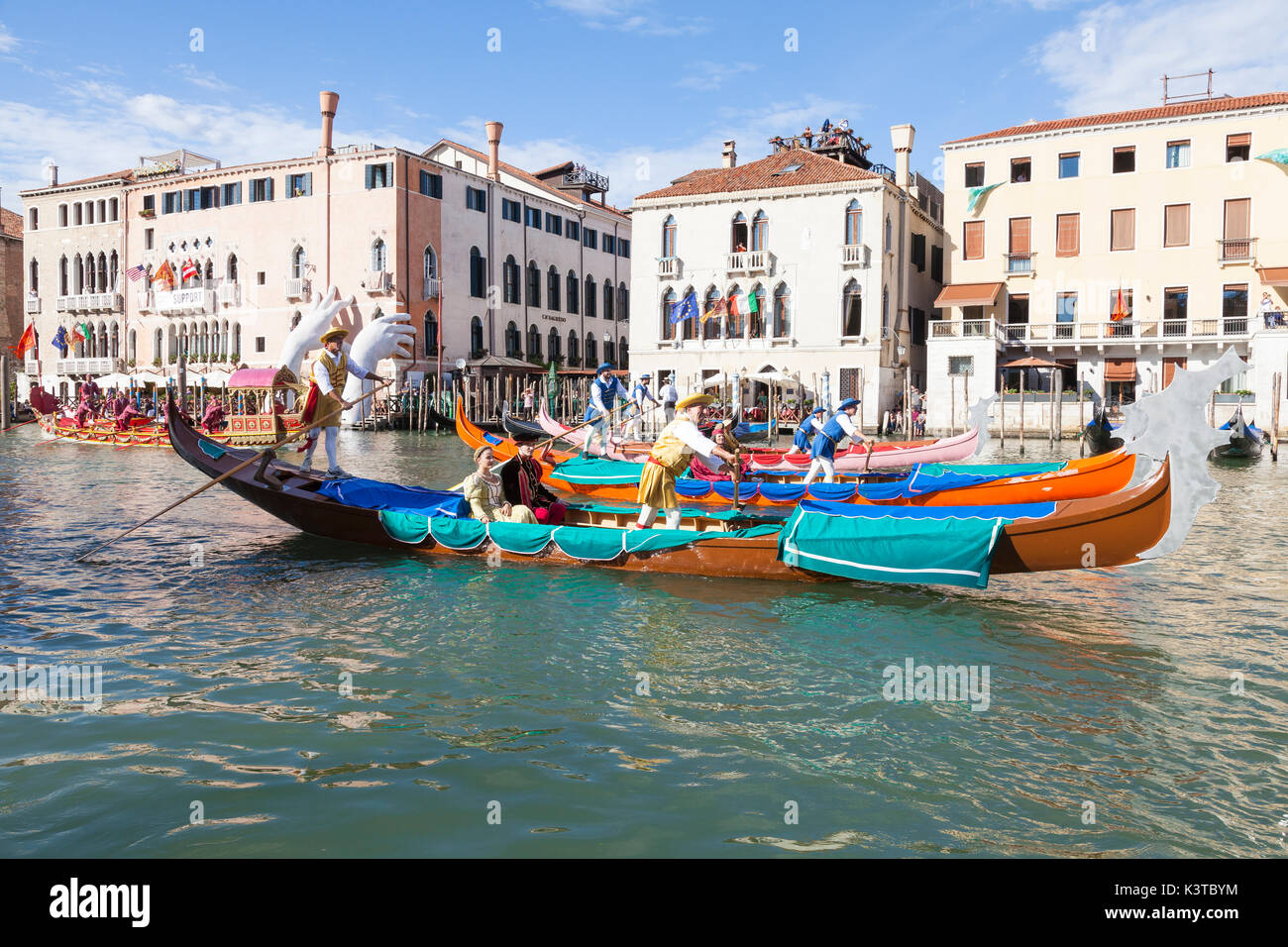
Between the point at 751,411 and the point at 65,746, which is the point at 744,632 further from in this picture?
the point at 751,411

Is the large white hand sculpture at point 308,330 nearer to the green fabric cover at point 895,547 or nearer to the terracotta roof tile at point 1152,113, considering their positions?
the green fabric cover at point 895,547

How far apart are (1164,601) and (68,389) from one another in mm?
43006

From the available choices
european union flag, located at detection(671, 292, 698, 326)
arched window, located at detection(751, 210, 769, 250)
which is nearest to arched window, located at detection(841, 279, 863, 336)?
arched window, located at detection(751, 210, 769, 250)

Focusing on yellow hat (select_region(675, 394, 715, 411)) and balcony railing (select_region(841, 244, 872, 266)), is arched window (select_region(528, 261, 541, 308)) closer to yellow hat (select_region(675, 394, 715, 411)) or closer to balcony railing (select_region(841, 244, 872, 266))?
balcony railing (select_region(841, 244, 872, 266))

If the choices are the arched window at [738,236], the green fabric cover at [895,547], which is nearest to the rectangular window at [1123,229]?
the arched window at [738,236]

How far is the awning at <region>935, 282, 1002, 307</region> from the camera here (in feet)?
99.1

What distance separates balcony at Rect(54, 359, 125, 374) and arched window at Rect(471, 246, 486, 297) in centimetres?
1454

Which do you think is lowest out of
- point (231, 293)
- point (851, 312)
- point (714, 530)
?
point (714, 530)

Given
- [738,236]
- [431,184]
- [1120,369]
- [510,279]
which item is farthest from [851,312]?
[431,184]

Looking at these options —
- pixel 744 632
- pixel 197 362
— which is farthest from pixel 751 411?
pixel 744 632

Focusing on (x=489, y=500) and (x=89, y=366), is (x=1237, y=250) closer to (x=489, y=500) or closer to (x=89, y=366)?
(x=489, y=500)

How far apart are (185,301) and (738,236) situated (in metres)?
20.4

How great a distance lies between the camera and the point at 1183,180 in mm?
28609

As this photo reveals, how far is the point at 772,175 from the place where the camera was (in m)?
31.3
